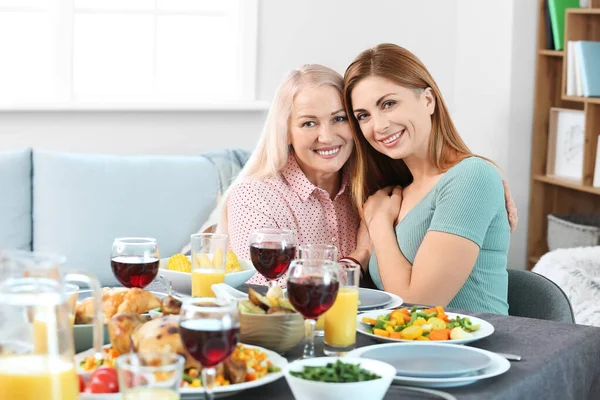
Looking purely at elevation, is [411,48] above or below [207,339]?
above

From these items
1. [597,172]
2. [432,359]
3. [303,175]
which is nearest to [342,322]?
[432,359]

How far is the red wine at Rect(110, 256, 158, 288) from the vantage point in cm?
171

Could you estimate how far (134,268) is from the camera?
171 cm

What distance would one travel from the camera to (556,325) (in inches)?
70.9

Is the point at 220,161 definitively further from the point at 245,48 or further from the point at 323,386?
the point at 323,386

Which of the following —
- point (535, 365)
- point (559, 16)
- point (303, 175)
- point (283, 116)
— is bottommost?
point (535, 365)

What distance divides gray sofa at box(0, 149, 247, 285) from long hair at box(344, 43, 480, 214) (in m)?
1.26

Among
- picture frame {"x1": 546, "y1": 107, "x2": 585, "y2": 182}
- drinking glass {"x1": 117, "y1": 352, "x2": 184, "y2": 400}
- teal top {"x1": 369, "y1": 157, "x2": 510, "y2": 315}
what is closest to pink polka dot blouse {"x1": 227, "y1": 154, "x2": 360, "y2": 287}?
teal top {"x1": 369, "y1": 157, "x2": 510, "y2": 315}

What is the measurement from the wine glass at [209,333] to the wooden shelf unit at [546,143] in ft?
11.0

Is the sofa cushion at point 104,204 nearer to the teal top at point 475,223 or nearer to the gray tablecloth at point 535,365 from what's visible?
the teal top at point 475,223

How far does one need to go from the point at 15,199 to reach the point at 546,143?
251 cm

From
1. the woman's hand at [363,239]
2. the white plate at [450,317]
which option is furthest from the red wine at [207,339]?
the woman's hand at [363,239]

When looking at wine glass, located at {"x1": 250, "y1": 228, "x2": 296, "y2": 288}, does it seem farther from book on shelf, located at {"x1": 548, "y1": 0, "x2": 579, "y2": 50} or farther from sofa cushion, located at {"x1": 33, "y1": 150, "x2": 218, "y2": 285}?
book on shelf, located at {"x1": 548, "y1": 0, "x2": 579, "y2": 50}

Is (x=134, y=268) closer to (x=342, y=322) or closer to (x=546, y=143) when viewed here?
(x=342, y=322)
